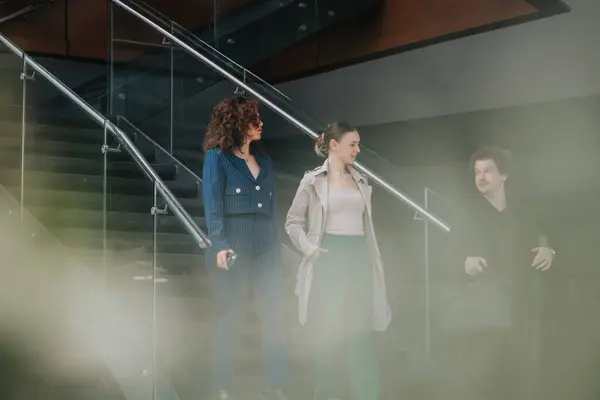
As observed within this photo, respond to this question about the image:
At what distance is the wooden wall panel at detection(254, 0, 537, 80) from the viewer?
4973 millimetres

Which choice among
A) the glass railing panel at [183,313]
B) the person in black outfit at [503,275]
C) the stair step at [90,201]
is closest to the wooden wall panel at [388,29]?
the person in black outfit at [503,275]

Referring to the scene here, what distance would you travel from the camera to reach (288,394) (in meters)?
3.81

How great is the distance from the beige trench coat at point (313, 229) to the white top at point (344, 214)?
0.08ft

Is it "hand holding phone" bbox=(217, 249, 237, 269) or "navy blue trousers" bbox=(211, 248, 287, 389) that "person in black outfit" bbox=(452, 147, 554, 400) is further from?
"hand holding phone" bbox=(217, 249, 237, 269)

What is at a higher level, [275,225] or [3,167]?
[3,167]

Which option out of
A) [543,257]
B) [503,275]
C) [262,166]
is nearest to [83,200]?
[262,166]

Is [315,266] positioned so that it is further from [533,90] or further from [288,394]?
[533,90]

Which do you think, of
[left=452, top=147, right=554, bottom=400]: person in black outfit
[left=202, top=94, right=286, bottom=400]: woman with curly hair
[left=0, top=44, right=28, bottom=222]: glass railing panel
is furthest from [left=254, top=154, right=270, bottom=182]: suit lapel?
[left=0, top=44, right=28, bottom=222]: glass railing panel

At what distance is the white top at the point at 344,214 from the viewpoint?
371 cm

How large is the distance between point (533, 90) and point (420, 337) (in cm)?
142

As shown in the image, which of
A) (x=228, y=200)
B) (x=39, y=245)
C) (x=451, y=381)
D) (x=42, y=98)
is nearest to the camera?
(x=228, y=200)

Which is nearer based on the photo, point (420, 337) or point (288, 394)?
point (288, 394)

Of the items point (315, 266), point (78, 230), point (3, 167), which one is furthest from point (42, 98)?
point (315, 266)

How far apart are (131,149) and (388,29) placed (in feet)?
8.01
